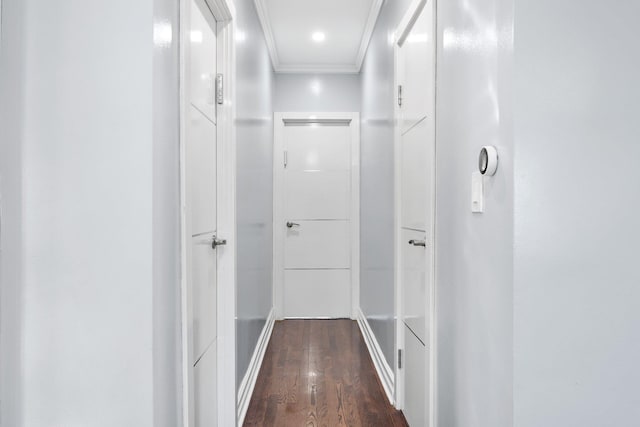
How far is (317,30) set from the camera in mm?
3566

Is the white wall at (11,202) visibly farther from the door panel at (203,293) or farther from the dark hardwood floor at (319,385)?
the dark hardwood floor at (319,385)

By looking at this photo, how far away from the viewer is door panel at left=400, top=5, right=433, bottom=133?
6.24 ft

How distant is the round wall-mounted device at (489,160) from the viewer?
3.96ft

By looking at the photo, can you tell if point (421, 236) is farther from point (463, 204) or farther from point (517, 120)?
point (517, 120)

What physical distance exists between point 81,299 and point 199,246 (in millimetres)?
676

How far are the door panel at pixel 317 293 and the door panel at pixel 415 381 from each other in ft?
6.86

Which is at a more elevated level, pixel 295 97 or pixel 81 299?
pixel 295 97

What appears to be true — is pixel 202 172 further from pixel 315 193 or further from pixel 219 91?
pixel 315 193

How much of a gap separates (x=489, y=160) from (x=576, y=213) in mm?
253

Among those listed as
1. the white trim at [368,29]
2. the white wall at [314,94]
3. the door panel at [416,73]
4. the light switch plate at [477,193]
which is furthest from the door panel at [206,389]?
the white wall at [314,94]

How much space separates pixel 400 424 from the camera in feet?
7.50

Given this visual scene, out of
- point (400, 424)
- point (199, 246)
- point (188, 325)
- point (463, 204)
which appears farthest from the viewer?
point (400, 424)

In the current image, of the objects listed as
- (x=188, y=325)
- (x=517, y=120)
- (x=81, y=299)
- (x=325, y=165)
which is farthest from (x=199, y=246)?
(x=325, y=165)

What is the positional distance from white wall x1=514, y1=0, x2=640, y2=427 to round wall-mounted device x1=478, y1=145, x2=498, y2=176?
0.10m
